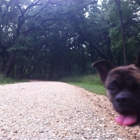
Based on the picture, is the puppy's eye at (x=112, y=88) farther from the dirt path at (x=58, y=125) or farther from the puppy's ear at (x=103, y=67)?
the dirt path at (x=58, y=125)

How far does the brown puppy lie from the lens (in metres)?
3.12

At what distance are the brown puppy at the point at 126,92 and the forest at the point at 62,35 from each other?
17.1m

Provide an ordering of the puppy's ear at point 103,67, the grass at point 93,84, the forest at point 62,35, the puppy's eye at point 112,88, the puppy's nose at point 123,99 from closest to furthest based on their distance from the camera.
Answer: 1. the puppy's nose at point 123,99
2. the puppy's eye at point 112,88
3. the puppy's ear at point 103,67
4. the grass at point 93,84
5. the forest at point 62,35

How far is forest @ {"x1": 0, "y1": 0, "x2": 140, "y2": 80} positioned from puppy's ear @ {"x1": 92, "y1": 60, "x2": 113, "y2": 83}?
16504 mm

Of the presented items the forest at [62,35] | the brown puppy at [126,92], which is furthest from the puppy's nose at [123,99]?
the forest at [62,35]

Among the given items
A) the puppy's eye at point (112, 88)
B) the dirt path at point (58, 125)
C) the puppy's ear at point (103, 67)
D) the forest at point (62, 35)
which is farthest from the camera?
the forest at point (62, 35)

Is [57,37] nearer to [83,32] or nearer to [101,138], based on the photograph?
[83,32]

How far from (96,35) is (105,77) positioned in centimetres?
3233

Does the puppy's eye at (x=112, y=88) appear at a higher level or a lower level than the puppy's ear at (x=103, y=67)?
lower

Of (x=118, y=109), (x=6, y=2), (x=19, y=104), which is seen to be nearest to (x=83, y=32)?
(x=6, y=2)

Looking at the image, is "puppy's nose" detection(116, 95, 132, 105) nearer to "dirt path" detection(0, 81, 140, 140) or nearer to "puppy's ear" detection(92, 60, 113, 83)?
"puppy's ear" detection(92, 60, 113, 83)

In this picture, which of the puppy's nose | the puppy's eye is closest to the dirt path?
the puppy's eye

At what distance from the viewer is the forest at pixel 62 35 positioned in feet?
80.1

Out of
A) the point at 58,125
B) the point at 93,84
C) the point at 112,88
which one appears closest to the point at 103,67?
the point at 112,88
